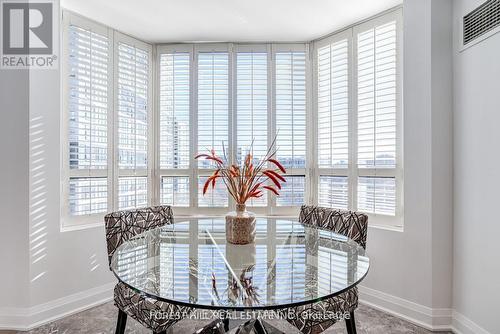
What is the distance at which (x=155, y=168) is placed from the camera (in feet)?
10.6

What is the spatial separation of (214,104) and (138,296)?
2.16 meters

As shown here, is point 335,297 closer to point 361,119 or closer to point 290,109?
point 361,119

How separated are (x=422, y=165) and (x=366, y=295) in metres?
1.30

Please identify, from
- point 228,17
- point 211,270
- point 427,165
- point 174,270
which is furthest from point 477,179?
point 228,17

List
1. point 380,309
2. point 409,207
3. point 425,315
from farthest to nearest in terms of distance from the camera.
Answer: point 380,309, point 409,207, point 425,315

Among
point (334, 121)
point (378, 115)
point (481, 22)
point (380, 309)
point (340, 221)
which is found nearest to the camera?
point (481, 22)

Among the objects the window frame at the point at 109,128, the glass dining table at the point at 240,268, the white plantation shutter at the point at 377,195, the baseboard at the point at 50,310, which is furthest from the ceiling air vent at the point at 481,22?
the baseboard at the point at 50,310

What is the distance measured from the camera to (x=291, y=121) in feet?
10.3

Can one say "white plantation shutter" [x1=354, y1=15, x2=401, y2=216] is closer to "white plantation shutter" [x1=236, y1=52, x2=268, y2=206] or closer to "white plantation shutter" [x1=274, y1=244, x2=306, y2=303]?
"white plantation shutter" [x1=236, y1=52, x2=268, y2=206]

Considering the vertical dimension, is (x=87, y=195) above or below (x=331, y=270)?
above

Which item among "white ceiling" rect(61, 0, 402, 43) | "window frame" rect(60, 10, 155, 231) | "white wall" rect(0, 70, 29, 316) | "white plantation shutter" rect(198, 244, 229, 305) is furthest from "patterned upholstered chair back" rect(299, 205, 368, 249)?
"white wall" rect(0, 70, 29, 316)

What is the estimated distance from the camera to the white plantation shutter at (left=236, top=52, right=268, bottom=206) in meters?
3.15

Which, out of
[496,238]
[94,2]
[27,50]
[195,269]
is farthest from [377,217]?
[27,50]

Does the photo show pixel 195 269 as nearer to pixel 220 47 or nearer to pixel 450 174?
pixel 450 174
